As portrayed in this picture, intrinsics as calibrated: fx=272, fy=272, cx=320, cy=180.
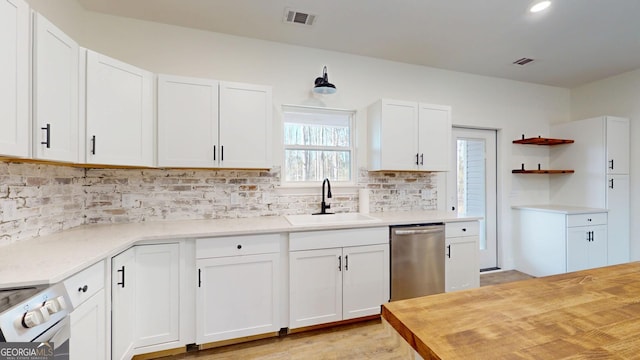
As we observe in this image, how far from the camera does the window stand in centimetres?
299

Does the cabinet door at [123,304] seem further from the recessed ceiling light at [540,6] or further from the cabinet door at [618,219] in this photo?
the cabinet door at [618,219]

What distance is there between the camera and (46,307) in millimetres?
1045

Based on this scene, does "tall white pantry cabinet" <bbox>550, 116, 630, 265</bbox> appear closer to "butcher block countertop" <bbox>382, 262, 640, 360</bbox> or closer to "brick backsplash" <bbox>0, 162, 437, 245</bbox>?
"brick backsplash" <bbox>0, 162, 437, 245</bbox>

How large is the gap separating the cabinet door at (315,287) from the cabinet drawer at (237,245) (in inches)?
7.5

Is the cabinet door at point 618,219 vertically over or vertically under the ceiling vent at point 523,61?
under

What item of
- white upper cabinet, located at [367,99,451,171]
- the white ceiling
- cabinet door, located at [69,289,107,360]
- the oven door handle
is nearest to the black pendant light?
the white ceiling

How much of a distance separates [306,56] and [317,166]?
47.3 inches

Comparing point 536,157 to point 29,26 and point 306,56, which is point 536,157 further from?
point 29,26

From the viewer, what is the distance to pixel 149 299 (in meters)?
1.92

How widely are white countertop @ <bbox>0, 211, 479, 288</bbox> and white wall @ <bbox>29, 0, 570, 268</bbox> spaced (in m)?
0.93

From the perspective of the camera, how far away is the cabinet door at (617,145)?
352 centimetres

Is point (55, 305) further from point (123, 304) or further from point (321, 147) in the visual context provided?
point (321, 147)

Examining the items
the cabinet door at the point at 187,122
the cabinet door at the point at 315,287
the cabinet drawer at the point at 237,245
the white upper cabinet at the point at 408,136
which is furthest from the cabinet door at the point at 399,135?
the cabinet door at the point at 187,122

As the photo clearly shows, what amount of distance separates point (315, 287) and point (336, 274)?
8.2 inches
